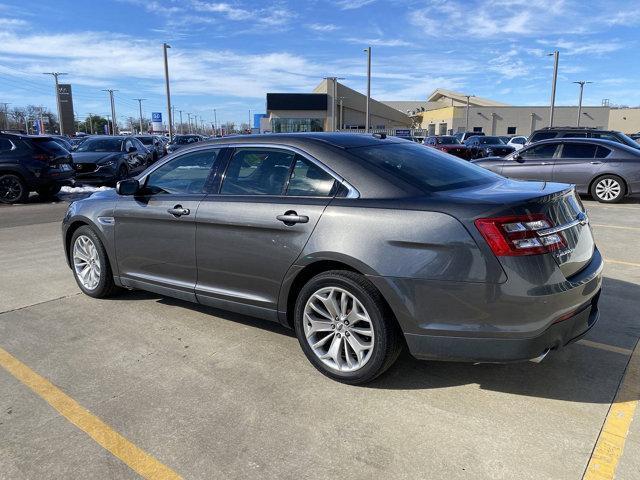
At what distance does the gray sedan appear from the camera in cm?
287

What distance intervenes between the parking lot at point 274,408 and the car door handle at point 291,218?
1.03 meters

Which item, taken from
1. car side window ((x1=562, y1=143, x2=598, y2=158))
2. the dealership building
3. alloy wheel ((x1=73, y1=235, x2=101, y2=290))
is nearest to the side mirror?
alloy wheel ((x1=73, y1=235, x2=101, y2=290))

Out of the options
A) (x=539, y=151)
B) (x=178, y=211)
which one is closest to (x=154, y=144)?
(x=539, y=151)

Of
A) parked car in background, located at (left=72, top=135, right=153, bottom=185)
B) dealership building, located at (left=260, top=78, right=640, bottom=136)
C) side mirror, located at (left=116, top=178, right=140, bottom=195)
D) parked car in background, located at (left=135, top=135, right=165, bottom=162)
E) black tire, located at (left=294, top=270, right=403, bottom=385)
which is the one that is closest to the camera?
black tire, located at (left=294, top=270, right=403, bottom=385)

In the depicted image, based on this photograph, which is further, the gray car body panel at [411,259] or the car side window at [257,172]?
the car side window at [257,172]

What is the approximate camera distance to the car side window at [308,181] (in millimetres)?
3504

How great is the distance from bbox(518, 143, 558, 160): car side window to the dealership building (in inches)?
2067

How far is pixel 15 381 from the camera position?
351 cm

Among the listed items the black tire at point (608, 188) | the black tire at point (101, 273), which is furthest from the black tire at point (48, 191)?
the black tire at point (608, 188)

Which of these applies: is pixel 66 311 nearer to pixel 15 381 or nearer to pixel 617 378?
pixel 15 381

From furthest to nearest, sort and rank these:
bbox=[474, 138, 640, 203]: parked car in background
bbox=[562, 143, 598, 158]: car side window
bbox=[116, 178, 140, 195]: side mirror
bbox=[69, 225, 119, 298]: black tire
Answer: bbox=[562, 143, 598, 158]: car side window < bbox=[474, 138, 640, 203]: parked car in background < bbox=[69, 225, 119, 298]: black tire < bbox=[116, 178, 140, 195]: side mirror

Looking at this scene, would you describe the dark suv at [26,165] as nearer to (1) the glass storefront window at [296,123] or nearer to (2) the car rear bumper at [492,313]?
(2) the car rear bumper at [492,313]

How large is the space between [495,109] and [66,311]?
77.6 m

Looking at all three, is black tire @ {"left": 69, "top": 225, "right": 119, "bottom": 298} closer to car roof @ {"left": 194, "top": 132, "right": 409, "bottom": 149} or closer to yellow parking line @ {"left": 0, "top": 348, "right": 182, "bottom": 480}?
yellow parking line @ {"left": 0, "top": 348, "right": 182, "bottom": 480}
